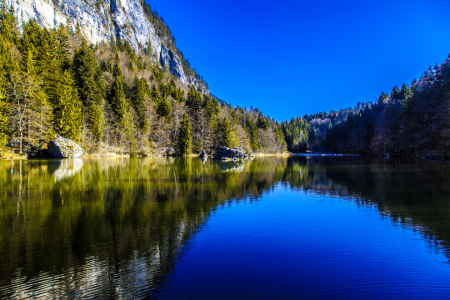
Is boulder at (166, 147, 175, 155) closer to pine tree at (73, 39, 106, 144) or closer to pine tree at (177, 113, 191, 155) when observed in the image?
pine tree at (177, 113, 191, 155)

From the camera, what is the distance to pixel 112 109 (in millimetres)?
54938

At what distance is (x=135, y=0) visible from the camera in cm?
11819

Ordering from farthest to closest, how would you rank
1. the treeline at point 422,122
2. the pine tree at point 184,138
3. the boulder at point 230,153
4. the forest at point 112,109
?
the pine tree at point 184,138, the boulder at point 230,153, the treeline at point 422,122, the forest at point 112,109

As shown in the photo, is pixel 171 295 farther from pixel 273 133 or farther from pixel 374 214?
pixel 273 133

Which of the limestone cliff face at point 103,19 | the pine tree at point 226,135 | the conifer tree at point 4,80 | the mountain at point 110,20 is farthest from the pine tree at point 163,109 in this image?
the limestone cliff face at point 103,19

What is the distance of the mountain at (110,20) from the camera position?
6856cm

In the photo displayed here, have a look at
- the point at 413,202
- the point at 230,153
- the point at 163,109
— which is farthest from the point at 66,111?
the point at 413,202

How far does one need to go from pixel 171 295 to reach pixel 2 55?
46015mm

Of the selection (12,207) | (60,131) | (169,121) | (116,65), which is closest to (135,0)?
(116,65)

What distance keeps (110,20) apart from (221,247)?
4657 inches

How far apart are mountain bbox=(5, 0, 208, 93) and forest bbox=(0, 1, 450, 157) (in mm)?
12505

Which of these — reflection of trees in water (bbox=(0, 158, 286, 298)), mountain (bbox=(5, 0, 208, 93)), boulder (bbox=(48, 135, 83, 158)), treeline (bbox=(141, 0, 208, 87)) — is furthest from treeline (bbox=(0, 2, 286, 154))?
treeline (bbox=(141, 0, 208, 87))

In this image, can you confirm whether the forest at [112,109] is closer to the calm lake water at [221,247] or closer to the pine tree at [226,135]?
the pine tree at [226,135]

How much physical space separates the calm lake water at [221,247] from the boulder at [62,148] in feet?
98.8
